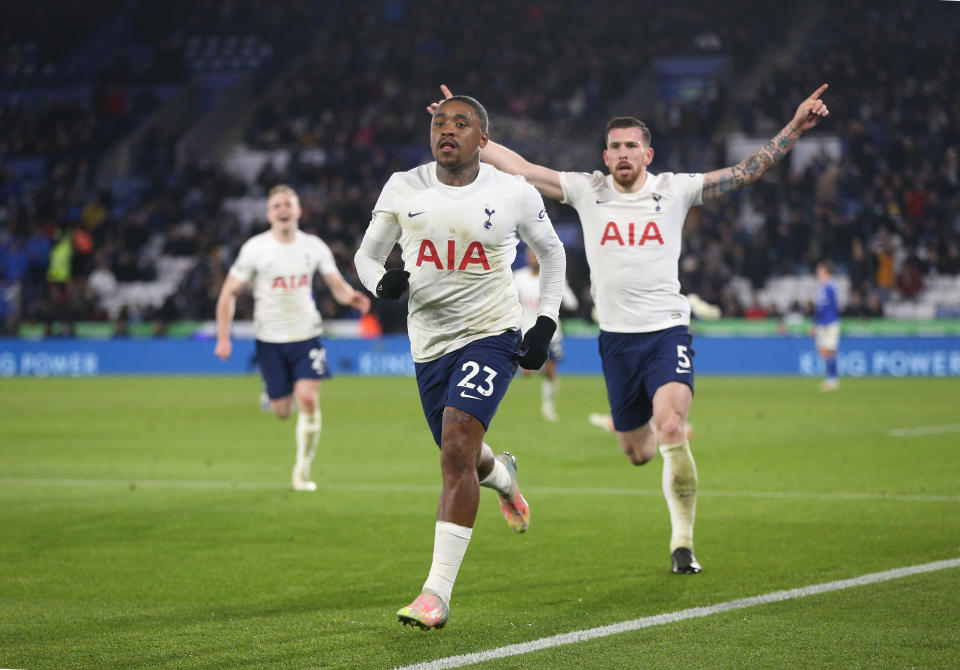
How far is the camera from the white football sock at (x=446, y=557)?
19.0ft

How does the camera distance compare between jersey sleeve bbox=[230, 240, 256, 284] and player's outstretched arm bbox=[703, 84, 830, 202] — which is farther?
jersey sleeve bbox=[230, 240, 256, 284]

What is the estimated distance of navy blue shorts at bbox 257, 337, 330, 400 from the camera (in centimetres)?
A: 1180

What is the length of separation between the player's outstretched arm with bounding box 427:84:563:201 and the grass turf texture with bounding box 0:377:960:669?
2.23m

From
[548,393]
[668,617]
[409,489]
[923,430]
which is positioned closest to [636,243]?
[668,617]

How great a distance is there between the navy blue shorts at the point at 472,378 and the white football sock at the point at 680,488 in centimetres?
152

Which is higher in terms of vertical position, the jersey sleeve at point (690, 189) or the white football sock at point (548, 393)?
the jersey sleeve at point (690, 189)

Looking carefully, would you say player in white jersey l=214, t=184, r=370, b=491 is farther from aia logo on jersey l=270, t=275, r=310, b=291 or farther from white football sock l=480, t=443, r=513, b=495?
white football sock l=480, t=443, r=513, b=495

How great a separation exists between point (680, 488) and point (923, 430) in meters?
9.88

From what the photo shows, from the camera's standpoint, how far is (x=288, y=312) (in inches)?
468

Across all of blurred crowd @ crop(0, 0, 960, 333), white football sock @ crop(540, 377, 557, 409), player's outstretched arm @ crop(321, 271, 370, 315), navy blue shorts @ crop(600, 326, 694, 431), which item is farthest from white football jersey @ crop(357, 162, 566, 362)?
blurred crowd @ crop(0, 0, 960, 333)

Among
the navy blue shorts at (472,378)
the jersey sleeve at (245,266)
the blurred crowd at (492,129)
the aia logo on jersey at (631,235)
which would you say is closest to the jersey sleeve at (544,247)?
the navy blue shorts at (472,378)

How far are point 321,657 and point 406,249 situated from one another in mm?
2028

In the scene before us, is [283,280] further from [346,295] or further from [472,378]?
[472,378]

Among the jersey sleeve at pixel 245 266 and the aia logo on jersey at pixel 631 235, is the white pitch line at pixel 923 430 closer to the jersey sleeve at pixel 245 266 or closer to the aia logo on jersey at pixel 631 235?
the jersey sleeve at pixel 245 266
